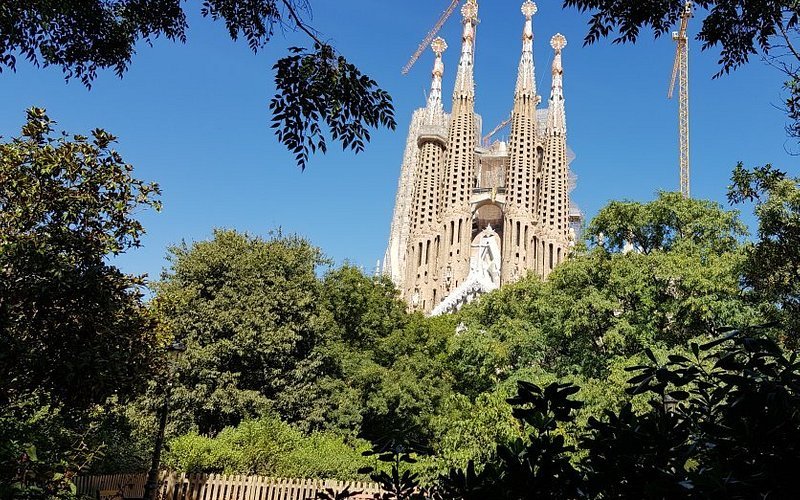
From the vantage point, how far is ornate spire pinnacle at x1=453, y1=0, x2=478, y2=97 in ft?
169

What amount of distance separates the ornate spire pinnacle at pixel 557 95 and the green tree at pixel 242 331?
37.5m

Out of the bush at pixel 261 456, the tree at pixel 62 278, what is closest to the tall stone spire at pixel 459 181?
the bush at pixel 261 456

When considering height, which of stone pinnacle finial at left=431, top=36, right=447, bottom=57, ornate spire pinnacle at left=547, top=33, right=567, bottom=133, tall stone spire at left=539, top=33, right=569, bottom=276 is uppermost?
stone pinnacle finial at left=431, top=36, right=447, bottom=57

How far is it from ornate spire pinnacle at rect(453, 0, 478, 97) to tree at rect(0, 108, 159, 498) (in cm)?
4659

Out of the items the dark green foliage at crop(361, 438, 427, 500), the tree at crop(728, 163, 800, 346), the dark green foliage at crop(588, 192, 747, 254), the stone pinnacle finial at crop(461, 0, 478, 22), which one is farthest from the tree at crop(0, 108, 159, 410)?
the stone pinnacle finial at crop(461, 0, 478, 22)

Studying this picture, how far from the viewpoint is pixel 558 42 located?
54.5 m

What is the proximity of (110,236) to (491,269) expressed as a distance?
3249 centimetres

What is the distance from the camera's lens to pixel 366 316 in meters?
20.0

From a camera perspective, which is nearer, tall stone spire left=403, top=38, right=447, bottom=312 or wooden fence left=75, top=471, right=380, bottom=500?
wooden fence left=75, top=471, right=380, bottom=500

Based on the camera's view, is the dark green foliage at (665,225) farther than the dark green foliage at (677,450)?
Yes

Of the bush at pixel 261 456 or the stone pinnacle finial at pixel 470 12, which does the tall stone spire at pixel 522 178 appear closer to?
the stone pinnacle finial at pixel 470 12

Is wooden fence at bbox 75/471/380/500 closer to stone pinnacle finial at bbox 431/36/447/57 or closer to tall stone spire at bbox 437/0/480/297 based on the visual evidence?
tall stone spire at bbox 437/0/480/297

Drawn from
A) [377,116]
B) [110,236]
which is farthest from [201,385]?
[377,116]

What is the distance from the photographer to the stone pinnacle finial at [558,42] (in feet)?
178
